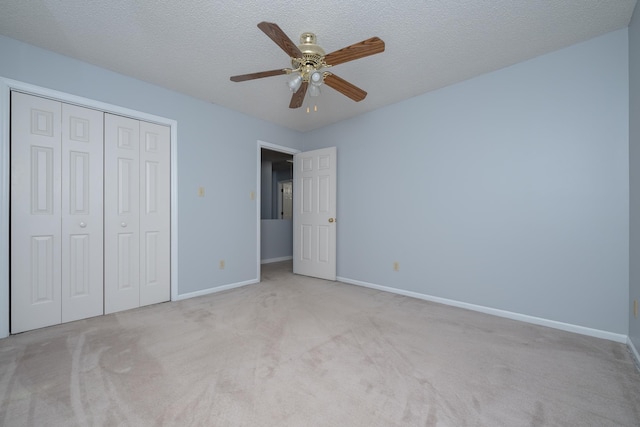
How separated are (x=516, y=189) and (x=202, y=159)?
360 cm

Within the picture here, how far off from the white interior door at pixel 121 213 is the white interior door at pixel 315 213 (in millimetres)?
2356

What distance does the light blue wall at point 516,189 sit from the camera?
7.40 feet

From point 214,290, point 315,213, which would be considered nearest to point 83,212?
point 214,290

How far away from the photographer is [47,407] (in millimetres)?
1442

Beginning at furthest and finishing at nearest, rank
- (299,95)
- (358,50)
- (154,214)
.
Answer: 1. (154,214)
2. (299,95)
3. (358,50)

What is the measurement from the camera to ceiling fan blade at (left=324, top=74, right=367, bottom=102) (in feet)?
7.20

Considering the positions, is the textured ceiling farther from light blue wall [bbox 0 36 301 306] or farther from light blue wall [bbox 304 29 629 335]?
light blue wall [bbox 304 29 629 335]

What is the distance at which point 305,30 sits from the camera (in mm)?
2158

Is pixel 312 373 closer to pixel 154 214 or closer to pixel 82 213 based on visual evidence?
pixel 154 214

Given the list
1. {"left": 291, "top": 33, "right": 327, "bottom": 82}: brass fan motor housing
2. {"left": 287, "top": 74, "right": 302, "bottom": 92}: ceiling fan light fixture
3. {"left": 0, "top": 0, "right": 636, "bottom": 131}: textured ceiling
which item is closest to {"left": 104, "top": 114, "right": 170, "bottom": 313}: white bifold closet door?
{"left": 0, "top": 0, "right": 636, "bottom": 131}: textured ceiling

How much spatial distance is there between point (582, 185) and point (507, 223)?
64cm

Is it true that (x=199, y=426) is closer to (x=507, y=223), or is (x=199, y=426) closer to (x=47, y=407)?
(x=47, y=407)

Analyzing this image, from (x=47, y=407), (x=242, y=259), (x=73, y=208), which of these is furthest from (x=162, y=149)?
(x=47, y=407)

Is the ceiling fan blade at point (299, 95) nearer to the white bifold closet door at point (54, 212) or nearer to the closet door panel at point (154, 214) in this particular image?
the closet door panel at point (154, 214)
